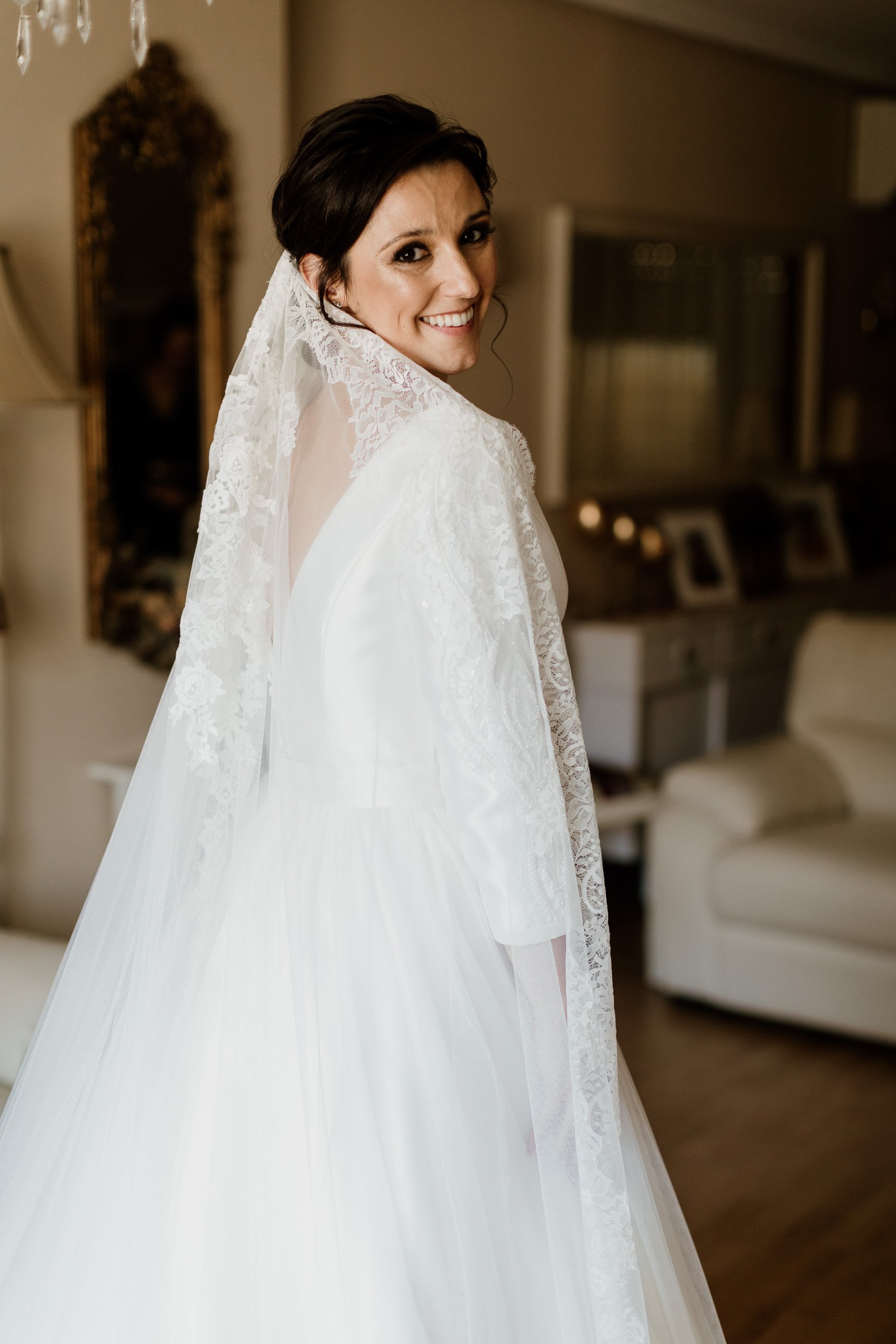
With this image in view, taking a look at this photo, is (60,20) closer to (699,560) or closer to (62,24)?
(62,24)

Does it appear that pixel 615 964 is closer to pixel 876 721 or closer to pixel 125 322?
pixel 876 721

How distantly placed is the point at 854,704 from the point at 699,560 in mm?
1319

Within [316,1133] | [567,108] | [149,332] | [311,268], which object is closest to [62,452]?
[149,332]

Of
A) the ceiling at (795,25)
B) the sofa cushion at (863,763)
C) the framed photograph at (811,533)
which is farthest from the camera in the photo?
the framed photograph at (811,533)

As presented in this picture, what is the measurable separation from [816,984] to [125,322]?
90.9 inches

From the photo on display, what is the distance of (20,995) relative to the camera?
211 cm

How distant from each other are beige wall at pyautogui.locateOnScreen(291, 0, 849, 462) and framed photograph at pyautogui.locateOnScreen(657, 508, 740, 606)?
0.71 meters

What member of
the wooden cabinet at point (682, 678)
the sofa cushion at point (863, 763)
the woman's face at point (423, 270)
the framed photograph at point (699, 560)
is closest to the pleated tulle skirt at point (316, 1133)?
the woman's face at point (423, 270)

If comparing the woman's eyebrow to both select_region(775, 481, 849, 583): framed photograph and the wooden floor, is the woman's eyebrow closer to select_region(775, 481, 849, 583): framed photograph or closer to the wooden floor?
the wooden floor

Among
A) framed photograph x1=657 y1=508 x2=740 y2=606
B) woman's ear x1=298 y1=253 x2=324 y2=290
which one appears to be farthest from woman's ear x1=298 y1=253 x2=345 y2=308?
framed photograph x1=657 y1=508 x2=740 y2=606

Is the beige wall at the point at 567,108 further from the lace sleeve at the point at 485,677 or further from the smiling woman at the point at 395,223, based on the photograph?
the lace sleeve at the point at 485,677

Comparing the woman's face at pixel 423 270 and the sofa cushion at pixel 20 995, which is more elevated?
the woman's face at pixel 423 270

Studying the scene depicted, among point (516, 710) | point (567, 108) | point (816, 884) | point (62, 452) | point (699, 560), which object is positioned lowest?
point (816, 884)

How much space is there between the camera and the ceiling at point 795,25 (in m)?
4.89
